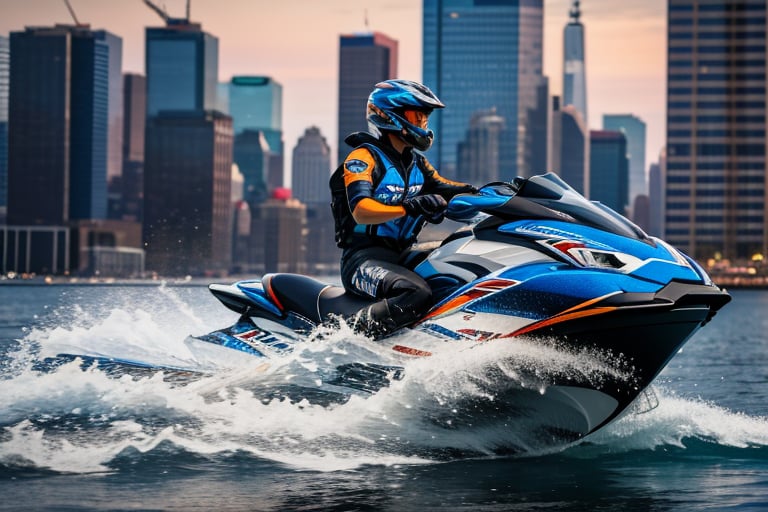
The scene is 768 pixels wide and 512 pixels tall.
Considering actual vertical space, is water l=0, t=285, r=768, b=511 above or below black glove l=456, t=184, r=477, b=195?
below

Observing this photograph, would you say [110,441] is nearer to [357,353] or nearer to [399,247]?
[357,353]

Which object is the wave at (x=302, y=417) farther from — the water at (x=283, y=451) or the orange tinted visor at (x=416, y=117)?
the orange tinted visor at (x=416, y=117)

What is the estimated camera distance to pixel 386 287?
6.87 metres

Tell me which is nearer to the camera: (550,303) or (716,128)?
(550,303)

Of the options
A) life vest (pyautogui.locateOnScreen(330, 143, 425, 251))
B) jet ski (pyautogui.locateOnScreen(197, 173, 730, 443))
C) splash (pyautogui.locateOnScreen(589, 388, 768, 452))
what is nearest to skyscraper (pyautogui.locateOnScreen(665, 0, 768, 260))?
splash (pyautogui.locateOnScreen(589, 388, 768, 452))

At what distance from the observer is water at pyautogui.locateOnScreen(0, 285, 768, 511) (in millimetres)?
5973

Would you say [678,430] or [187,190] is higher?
[187,190]

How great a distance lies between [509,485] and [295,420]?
1459 mm

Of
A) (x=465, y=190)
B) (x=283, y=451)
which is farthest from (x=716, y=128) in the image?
(x=283, y=451)

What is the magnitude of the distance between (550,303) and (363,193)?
1218 mm

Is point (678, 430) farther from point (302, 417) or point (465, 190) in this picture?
point (302, 417)

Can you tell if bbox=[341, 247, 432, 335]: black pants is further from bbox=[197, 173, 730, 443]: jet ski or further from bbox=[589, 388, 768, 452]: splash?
bbox=[589, 388, 768, 452]: splash

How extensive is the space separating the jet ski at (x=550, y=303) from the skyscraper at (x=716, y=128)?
500 ft

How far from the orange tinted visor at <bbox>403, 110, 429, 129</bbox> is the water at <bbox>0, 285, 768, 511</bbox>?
4.33 feet
